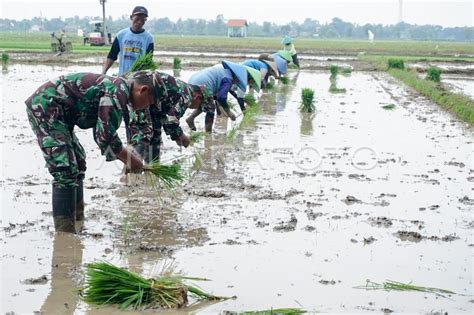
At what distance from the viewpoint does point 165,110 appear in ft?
20.6

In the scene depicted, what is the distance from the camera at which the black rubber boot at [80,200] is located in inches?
218

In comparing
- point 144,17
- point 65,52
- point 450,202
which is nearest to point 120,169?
point 144,17

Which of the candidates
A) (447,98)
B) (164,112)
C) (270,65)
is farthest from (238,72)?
(447,98)

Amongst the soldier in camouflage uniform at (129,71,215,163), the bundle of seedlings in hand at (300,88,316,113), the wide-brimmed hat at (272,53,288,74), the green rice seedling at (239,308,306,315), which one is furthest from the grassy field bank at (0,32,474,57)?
the green rice seedling at (239,308,306,315)

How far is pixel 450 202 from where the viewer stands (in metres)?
6.39

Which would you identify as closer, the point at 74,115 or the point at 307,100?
the point at 74,115

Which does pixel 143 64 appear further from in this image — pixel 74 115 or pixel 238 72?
pixel 238 72

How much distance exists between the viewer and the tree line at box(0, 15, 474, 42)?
432ft

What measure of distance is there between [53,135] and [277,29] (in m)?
143

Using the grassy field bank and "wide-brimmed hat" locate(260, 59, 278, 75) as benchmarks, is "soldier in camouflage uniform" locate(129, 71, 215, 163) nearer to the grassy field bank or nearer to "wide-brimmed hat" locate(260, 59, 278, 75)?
"wide-brimmed hat" locate(260, 59, 278, 75)

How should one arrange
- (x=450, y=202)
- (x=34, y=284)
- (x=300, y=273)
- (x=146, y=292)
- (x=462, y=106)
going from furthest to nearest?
1. (x=462, y=106)
2. (x=450, y=202)
3. (x=300, y=273)
4. (x=34, y=284)
5. (x=146, y=292)

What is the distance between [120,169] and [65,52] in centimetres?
2542

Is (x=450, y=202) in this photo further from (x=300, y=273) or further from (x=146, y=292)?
(x=146, y=292)

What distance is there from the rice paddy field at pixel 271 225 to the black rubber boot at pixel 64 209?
96 millimetres
